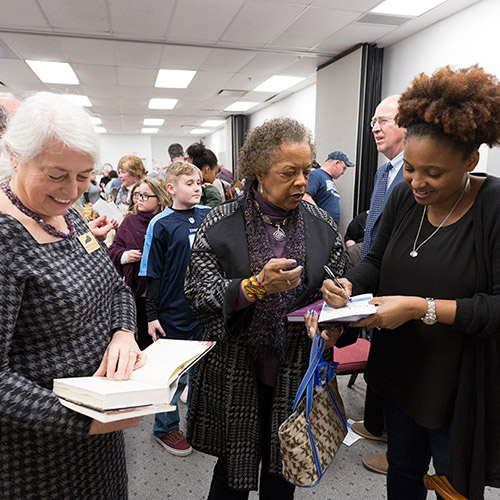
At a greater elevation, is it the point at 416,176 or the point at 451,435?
the point at 416,176

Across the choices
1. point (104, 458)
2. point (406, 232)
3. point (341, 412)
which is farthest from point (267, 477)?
point (406, 232)

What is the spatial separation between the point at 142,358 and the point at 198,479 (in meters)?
1.36

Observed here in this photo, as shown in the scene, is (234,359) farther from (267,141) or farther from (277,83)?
(277,83)

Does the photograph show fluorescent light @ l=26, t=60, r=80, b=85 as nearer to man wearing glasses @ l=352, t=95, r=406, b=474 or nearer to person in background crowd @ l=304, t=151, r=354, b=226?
person in background crowd @ l=304, t=151, r=354, b=226

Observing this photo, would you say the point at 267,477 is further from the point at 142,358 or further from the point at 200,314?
the point at 142,358

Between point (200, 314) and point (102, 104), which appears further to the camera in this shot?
point (102, 104)

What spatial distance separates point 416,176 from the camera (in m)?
1.13

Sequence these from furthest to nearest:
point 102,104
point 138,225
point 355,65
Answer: point 102,104 < point 355,65 < point 138,225

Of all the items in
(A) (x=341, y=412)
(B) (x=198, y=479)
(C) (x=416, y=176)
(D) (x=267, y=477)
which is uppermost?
(C) (x=416, y=176)

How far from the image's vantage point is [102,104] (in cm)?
928

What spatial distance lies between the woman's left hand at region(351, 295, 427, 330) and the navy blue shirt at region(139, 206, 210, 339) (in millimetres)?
1271

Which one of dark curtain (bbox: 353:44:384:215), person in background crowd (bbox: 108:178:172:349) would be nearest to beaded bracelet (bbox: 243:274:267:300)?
person in background crowd (bbox: 108:178:172:349)

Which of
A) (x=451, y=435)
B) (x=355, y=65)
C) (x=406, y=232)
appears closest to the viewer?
(x=451, y=435)

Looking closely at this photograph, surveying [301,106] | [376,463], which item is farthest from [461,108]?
[301,106]
